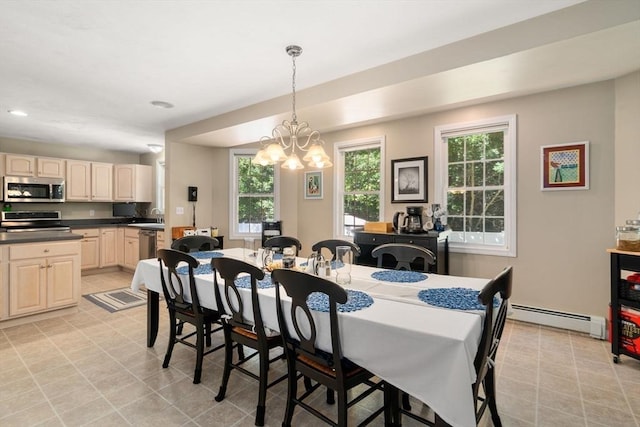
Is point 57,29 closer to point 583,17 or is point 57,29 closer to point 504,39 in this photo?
point 504,39

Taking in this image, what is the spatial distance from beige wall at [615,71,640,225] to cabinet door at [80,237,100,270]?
7.65 metres

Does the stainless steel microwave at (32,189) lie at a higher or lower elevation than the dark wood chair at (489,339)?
higher

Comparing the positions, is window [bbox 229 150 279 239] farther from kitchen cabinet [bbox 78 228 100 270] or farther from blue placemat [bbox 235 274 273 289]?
blue placemat [bbox 235 274 273 289]

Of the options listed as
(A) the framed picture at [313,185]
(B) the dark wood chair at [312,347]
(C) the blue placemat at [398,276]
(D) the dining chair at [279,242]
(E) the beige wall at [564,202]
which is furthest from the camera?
(A) the framed picture at [313,185]

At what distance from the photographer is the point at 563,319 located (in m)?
3.34

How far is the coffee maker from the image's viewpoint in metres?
3.87

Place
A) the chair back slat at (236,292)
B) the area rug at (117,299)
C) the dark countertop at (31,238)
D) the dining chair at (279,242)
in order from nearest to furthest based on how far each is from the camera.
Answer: the chair back slat at (236,292)
the dark countertop at (31,238)
the dining chair at (279,242)
the area rug at (117,299)

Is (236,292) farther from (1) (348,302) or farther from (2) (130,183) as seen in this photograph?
(2) (130,183)

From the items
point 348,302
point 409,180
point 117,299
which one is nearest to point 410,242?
point 409,180

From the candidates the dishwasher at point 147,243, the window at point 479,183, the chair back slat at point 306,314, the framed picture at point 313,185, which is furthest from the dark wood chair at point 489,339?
the dishwasher at point 147,243

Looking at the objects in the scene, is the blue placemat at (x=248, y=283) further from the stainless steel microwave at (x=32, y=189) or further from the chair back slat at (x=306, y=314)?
the stainless steel microwave at (x=32, y=189)

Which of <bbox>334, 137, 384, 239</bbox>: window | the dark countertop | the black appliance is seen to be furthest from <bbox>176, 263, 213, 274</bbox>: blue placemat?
the black appliance

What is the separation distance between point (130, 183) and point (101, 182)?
503 millimetres

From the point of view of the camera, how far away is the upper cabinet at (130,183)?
6645mm
